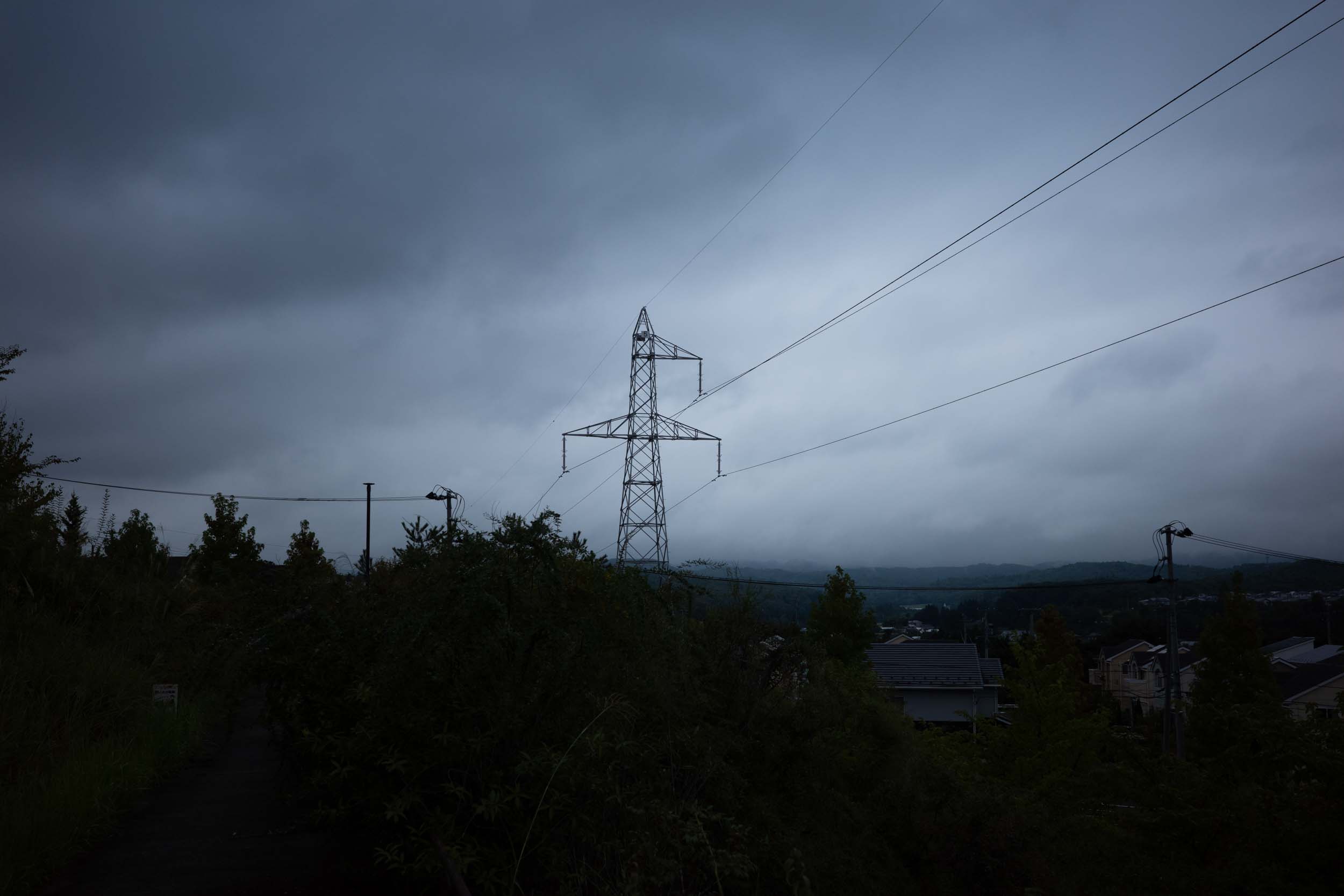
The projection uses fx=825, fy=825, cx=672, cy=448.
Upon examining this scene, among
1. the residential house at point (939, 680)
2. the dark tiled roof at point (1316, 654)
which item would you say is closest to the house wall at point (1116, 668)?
the dark tiled roof at point (1316, 654)

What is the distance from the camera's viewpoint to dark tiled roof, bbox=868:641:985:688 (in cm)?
4041

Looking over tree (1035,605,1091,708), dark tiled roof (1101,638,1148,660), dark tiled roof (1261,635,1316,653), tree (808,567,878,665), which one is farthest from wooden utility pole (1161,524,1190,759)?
dark tiled roof (1261,635,1316,653)

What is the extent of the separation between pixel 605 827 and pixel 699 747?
2.07 metres

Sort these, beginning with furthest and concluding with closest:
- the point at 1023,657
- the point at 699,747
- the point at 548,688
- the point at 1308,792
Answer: the point at 1023,657 → the point at 1308,792 → the point at 699,747 → the point at 548,688

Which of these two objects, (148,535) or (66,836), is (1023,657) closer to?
(66,836)

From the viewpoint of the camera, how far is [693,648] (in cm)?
852

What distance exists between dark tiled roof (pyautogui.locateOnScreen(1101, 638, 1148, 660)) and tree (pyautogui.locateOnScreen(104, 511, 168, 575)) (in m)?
60.7

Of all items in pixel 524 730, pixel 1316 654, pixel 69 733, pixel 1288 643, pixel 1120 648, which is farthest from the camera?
pixel 1288 643

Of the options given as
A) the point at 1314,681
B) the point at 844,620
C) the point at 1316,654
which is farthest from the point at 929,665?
the point at 1316,654

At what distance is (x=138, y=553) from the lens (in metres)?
16.0

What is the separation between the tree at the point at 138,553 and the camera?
15805 millimetres

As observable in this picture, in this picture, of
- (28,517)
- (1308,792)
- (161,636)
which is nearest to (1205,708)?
(1308,792)

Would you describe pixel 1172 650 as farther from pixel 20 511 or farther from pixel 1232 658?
pixel 20 511

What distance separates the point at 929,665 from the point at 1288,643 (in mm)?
40824
